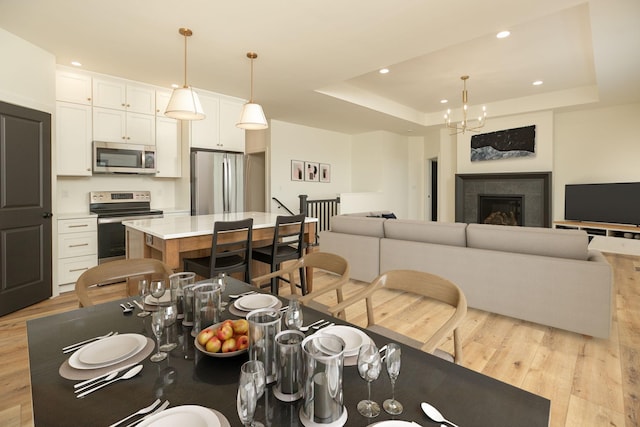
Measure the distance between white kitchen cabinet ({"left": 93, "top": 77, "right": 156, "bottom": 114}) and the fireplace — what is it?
254 inches

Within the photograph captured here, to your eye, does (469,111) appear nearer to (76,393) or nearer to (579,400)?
(579,400)

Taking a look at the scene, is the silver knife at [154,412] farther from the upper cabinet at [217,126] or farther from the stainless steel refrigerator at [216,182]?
the upper cabinet at [217,126]

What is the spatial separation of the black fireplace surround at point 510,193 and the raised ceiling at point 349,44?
1.42 m

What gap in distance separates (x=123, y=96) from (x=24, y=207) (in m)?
1.84

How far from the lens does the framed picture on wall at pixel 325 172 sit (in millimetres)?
7656

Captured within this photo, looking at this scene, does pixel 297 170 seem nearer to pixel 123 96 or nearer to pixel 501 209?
pixel 123 96

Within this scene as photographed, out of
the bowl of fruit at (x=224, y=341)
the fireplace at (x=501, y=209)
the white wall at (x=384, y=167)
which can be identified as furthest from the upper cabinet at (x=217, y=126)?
the fireplace at (x=501, y=209)

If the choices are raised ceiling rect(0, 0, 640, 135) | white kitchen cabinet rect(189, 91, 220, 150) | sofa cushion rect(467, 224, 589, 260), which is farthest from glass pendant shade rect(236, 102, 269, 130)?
sofa cushion rect(467, 224, 589, 260)

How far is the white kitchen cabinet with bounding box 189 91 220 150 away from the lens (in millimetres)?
4738

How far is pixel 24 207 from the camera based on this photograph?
321 centimetres

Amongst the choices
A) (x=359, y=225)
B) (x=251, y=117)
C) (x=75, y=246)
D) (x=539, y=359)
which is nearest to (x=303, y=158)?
(x=359, y=225)

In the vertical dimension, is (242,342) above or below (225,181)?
below

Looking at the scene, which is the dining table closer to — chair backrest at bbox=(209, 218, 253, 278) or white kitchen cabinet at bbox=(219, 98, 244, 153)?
chair backrest at bbox=(209, 218, 253, 278)

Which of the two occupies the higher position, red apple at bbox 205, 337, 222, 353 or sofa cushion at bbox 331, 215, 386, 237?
sofa cushion at bbox 331, 215, 386, 237
